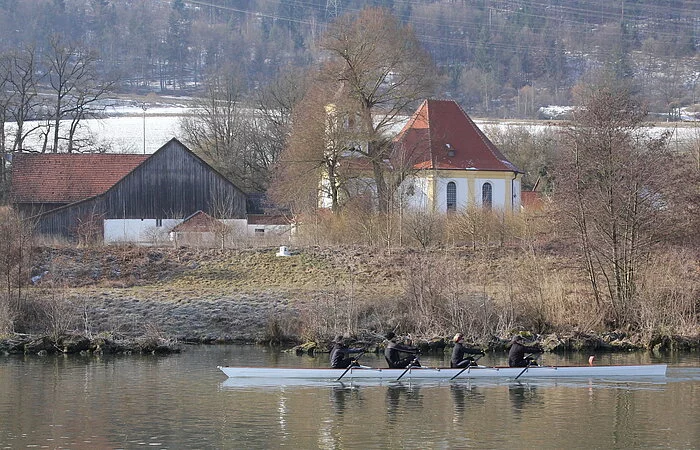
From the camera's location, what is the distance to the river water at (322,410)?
19.7 metres

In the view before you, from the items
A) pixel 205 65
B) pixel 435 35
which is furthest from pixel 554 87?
pixel 205 65

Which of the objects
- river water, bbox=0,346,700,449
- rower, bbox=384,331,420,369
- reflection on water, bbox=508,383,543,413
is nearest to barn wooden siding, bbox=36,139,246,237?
river water, bbox=0,346,700,449

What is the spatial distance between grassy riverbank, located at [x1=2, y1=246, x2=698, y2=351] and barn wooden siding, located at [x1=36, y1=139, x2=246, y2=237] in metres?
15.7

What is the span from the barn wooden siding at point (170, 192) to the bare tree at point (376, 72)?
7.42 metres

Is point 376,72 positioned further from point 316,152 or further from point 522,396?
point 522,396

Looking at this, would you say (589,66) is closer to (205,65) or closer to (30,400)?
(205,65)

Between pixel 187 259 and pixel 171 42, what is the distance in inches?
5287

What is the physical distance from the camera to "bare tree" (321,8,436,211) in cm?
5444

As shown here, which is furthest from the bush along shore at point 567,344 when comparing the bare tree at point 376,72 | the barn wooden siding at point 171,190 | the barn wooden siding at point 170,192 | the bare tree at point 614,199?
the barn wooden siding at point 171,190

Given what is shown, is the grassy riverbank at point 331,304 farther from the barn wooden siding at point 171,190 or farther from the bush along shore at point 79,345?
the barn wooden siding at point 171,190

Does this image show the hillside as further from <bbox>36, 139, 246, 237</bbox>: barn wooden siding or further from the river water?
<bbox>36, 139, 246, 237</bbox>: barn wooden siding

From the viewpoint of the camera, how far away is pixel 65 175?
57812 millimetres

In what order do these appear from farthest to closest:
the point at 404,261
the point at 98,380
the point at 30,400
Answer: the point at 404,261 < the point at 98,380 < the point at 30,400

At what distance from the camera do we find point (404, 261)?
4003 centimetres
